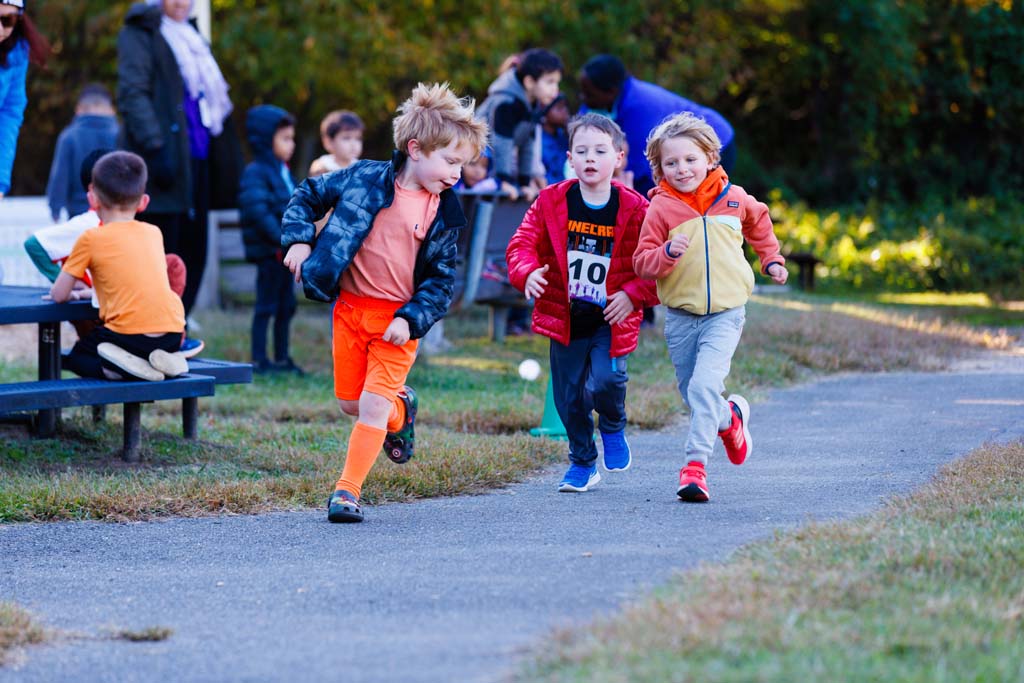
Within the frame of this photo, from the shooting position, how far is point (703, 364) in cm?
560

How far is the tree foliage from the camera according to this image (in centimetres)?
1750

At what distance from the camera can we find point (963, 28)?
2153cm

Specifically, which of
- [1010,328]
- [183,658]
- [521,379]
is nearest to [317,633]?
[183,658]

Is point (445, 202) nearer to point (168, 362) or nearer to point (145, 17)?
point (168, 362)

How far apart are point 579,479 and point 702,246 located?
1.08 meters

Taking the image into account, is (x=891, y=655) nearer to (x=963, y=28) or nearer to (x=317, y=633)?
(x=317, y=633)

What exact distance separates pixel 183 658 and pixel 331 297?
2.00 meters

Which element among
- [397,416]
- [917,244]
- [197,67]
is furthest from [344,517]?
[917,244]

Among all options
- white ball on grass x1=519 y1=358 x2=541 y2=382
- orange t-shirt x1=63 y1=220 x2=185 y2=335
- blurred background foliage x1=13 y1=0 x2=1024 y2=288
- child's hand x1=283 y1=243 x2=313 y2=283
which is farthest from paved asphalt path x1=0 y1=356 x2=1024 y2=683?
blurred background foliage x1=13 y1=0 x2=1024 y2=288

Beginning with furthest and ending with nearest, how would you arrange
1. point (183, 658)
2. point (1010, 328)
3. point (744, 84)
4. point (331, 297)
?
point (744, 84) → point (1010, 328) → point (331, 297) → point (183, 658)

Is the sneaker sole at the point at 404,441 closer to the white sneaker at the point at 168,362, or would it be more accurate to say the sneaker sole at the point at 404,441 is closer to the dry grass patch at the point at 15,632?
the white sneaker at the point at 168,362

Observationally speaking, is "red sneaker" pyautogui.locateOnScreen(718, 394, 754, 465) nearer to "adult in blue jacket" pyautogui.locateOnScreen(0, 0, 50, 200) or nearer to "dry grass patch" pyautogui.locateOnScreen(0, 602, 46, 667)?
"dry grass patch" pyautogui.locateOnScreen(0, 602, 46, 667)

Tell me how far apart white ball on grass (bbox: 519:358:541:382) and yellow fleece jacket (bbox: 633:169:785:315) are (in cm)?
358

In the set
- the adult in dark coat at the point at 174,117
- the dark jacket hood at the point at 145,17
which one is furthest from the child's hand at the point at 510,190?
the dark jacket hood at the point at 145,17
